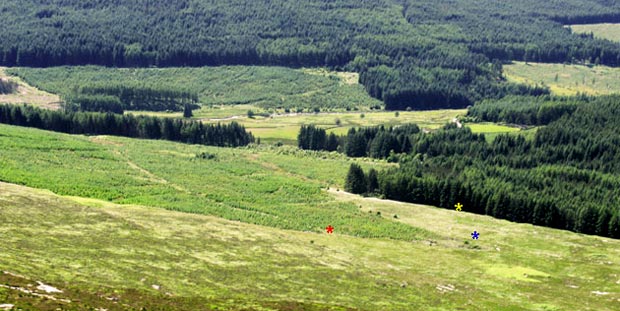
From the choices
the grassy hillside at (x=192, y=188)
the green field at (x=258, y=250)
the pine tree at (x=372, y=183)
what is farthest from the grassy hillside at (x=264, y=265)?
the pine tree at (x=372, y=183)

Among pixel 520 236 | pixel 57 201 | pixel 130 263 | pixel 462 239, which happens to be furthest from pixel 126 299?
pixel 520 236

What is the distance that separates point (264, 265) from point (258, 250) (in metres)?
8.63

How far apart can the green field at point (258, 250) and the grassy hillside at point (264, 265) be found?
0.29 metres

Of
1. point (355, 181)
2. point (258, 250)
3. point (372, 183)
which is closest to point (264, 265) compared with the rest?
point (258, 250)

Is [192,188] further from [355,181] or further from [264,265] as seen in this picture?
[264,265]

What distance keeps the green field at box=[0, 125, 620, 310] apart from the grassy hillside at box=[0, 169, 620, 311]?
288 millimetres

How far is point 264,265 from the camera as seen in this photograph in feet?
372

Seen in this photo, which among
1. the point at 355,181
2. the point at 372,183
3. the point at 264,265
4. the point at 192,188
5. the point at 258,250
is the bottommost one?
the point at 372,183

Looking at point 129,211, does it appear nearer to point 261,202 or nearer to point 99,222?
point 99,222

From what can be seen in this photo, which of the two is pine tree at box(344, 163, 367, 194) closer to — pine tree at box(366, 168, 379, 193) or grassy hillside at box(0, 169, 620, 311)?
pine tree at box(366, 168, 379, 193)

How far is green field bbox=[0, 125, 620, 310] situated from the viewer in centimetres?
9481

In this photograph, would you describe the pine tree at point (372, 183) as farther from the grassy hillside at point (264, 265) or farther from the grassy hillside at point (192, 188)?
the grassy hillside at point (264, 265)

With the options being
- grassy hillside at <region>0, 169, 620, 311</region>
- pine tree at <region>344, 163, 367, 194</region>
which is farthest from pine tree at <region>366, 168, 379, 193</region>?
grassy hillside at <region>0, 169, 620, 311</region>

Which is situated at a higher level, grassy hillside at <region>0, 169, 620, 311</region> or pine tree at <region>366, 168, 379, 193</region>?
grassy hillside at <region>0, 169, 620, 311</region>
